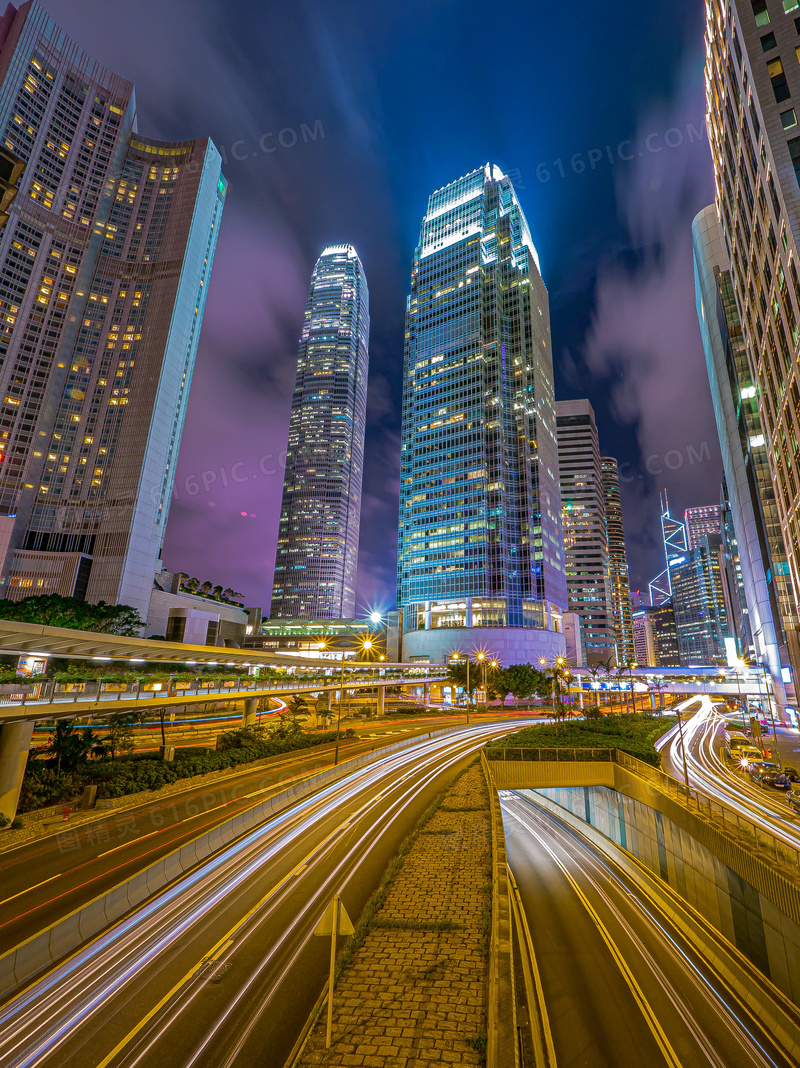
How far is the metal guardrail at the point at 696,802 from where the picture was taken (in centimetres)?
1681

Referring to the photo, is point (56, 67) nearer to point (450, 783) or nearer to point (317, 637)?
point (317, 637)

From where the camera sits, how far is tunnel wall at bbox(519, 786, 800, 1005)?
15711 millimetres

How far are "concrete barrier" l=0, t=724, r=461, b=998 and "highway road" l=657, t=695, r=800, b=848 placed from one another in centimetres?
2211

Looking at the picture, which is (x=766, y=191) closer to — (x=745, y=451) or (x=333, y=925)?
(x=333, y=925)

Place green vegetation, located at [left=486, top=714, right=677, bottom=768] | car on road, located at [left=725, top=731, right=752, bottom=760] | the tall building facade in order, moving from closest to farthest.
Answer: green vegetation, located at [left=486, top=714, right=677, bottom=768], the tall building facade, car on road, located at [left=725, top=731, right=752, bottom=760]

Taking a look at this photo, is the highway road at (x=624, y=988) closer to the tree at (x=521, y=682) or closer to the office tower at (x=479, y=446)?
the tree at (x=521, y=682)

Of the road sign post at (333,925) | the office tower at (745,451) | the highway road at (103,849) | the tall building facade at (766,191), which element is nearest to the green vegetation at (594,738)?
the highway road at (103,849)

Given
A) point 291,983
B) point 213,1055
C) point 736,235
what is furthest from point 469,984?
point 736,235

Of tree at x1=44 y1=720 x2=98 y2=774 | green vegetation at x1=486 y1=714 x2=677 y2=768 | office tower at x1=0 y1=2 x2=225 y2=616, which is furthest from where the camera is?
office tower at x1=0 y1=2 x2=225 y2=616

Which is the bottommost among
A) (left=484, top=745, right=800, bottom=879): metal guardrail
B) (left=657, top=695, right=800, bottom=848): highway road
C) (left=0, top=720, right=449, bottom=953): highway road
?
→ (left=657, top=695, right=800, bottom=848): highway road

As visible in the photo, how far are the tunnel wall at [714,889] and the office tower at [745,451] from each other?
4994cm

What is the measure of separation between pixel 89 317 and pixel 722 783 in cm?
15657

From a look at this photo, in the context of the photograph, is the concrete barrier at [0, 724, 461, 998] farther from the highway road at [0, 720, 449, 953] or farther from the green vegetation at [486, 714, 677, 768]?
the green vegetation at [486, 714, 677, 768]

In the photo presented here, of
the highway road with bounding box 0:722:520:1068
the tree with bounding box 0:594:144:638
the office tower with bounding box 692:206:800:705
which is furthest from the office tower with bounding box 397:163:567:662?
the highway road with bounding box 0:722:520:1068
